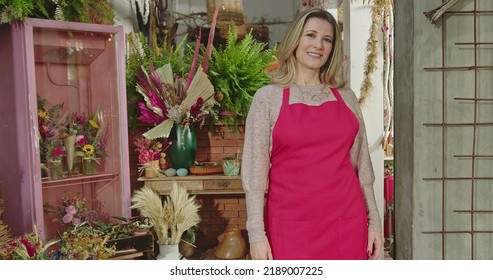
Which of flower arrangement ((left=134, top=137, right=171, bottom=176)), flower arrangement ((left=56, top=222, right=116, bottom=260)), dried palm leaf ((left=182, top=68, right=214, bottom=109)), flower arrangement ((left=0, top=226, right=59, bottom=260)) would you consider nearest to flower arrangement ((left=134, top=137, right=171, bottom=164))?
flower arrangement ((left=134, top=137, right=171, bottom=176))

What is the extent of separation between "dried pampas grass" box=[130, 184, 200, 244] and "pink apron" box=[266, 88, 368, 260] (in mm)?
657

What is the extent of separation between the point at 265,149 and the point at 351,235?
12.4 inches

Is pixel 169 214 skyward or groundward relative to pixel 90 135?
groundward

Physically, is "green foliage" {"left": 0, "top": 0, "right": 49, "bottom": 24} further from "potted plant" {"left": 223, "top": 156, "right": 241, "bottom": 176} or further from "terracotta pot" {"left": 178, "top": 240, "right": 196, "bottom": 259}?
"terracotta pot" {"left": 178, "top": 240, "right": 196, "bottom": 259}

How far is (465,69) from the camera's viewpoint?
1051mm

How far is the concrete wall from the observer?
3.43 ft

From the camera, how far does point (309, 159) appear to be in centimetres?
111

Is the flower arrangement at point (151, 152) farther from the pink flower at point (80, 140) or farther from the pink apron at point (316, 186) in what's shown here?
the pink apron at point (316, 186)

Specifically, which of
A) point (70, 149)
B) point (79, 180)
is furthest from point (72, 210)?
point (70, 149)

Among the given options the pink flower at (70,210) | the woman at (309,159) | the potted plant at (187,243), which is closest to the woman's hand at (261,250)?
the woman at (309,159)

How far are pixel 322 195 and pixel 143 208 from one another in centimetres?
86

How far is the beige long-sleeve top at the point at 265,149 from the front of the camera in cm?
109

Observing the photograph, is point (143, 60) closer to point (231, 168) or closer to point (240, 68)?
point (240, 68)

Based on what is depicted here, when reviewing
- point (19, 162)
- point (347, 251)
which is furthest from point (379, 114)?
point (19, 162)
